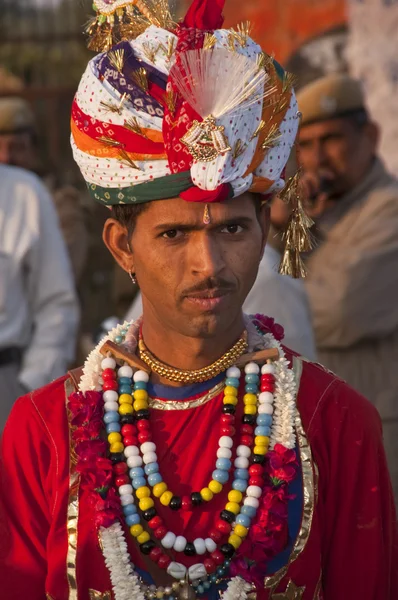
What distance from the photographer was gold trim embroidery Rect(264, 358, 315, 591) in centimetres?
306

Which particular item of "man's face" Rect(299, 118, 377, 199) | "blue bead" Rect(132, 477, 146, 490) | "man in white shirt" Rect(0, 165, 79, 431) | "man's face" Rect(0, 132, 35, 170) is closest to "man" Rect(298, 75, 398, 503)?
"man's face" Rect(299, 118, 377, 199)

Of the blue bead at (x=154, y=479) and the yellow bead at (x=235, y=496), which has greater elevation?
the blue bead at (x=154, y=479)

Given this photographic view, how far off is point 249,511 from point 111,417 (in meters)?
0.44

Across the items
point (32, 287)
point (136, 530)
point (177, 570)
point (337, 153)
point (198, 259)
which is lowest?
point (177, 570)

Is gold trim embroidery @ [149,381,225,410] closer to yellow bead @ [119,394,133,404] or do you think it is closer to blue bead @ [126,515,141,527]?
yellow bead @ [119,394,133,404]

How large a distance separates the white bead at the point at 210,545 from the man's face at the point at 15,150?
19.7 feet

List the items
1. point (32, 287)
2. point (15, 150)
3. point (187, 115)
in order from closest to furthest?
1. point (187, 115)
2. point (32, 287)
3. point (15, 150)

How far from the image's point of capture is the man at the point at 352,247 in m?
6.67

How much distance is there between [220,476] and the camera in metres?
3.09

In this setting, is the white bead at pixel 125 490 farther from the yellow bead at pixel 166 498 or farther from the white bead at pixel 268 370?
the white bead at pixel 268 370

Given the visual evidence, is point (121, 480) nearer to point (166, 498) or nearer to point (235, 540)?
point (166, 498)

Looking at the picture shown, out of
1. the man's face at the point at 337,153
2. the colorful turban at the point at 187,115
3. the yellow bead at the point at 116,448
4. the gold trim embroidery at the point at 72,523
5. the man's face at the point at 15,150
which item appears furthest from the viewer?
the man's face at the point at 15,150

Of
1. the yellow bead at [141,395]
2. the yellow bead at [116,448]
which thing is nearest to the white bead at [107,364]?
the yellow bead at [141,395]

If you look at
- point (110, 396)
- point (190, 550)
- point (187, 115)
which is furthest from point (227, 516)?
point (187, 115)
